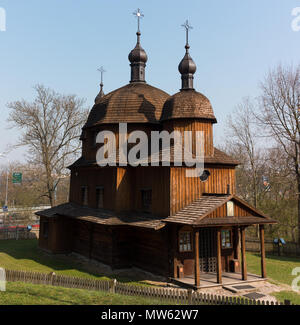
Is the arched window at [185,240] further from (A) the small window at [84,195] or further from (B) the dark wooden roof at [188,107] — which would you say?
(A) the small window at [84,195]

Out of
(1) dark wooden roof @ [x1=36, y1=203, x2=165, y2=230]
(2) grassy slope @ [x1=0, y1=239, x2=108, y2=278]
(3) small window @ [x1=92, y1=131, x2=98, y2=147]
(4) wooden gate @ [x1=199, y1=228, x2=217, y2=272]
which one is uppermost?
(3) small window @ [x1=92, y1=131, x2=98, y2=147]

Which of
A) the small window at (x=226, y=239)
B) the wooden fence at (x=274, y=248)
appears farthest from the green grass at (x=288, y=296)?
the wooden fence at (x=274, y=248)

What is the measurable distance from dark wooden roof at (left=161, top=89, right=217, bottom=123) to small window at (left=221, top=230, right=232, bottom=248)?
659 centimetres

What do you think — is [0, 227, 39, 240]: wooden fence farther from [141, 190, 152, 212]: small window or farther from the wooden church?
[141, 190, 152, 212]: small window

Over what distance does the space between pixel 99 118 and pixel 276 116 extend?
48.9 feet

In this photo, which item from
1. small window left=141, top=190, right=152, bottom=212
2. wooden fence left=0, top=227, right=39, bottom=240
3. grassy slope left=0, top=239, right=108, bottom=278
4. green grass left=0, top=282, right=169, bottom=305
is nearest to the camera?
green grass left=0, top=282, right=169, bottom=305

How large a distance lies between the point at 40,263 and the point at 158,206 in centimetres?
925

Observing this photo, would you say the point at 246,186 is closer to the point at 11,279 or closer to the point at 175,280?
the point at 175,280

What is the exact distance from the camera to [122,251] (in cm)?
1727

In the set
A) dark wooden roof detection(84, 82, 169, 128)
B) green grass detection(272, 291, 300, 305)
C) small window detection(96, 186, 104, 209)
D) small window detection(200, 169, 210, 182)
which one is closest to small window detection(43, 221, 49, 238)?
small window detection(96, 186, 104, 209)

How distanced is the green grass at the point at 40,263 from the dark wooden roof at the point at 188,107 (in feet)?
31.3

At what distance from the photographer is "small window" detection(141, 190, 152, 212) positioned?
1698 cm

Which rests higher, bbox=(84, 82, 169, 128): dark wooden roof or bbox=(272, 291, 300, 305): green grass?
bbox=(84, 82, 169, 128): dark wooden roof
